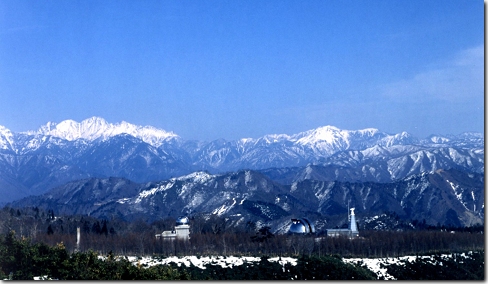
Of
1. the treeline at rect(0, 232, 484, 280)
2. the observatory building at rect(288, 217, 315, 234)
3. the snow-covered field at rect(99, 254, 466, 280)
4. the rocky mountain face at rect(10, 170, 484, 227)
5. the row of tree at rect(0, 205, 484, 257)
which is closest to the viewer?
the treeline at rect(0, 232, 484, 280)

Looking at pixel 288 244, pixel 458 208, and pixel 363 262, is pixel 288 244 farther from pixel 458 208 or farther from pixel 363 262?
pixel 458 208

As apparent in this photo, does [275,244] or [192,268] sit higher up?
[275,244]

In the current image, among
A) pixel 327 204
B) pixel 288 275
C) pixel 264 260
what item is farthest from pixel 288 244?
pixel 327 204

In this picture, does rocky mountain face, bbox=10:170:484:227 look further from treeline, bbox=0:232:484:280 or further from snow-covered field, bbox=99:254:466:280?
treeline, bbox=0:232:484:280

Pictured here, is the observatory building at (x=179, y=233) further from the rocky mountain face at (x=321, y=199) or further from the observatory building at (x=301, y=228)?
the rocky mountain face at (x=321, y=199)

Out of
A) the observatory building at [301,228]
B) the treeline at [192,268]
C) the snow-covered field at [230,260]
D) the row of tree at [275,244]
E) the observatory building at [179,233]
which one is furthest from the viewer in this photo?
the observatory building at [301,228]

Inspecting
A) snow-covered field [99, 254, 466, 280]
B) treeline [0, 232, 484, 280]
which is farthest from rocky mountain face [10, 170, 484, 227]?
treeline [0, 232, 484, 280]

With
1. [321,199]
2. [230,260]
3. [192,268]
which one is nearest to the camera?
[192,268]

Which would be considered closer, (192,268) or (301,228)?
(192,268)

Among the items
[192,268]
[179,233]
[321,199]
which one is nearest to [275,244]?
[192,268]

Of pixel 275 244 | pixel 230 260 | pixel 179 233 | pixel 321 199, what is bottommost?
pixel 230 260

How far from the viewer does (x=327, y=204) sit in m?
167

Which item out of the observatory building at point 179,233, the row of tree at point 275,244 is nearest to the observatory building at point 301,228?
the row of tree at point 275,244

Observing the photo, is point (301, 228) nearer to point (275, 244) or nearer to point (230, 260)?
point (275, 244)
